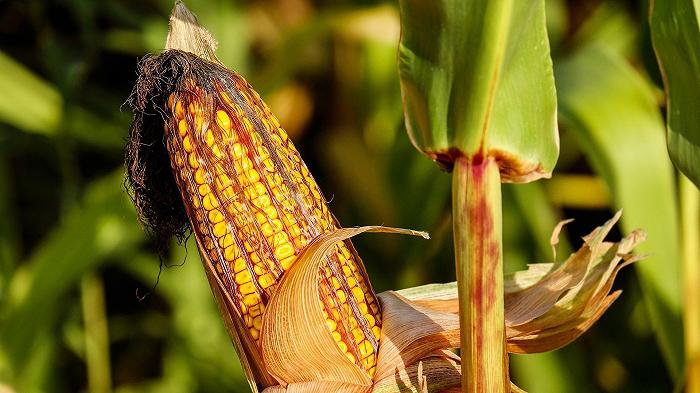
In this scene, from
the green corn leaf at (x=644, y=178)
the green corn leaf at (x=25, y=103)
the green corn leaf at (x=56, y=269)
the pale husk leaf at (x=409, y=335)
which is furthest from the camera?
the green corn leaf at (x=25, y=103)

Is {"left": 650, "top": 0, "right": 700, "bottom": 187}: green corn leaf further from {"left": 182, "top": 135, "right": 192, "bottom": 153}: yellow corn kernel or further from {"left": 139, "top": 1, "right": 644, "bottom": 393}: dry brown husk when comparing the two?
{"left": 182, "top": 135, "right": 192, "bottom": 153}: yellow corn kernel

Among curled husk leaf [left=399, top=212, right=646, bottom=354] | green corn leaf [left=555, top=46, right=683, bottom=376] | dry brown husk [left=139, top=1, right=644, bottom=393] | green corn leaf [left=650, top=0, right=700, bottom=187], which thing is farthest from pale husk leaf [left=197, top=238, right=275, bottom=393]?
green corn leaf [left=555, top=46, right=683, bottom=376]

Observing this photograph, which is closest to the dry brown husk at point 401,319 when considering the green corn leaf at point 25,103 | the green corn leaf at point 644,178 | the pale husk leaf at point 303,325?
→ the pale husk leaf at point 303,325

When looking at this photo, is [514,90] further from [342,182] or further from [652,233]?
[342,182]

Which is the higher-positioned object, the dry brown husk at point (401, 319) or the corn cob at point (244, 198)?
the corn cob at point (244, 198)

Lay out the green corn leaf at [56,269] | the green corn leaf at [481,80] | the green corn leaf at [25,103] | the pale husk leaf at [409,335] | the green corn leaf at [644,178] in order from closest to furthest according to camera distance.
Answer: the green corn leaf at [481,80] < the pale husk leaf at [409,335] < the green corn leaf at [644,178] < the green corn leaf at [56,269] < the green corn leaf at [25,103]

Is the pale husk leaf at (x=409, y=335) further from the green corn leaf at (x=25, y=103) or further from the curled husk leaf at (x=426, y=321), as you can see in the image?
the green corn leaf at (x=25, y=103)

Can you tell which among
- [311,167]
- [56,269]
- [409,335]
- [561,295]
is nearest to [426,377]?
[409,335]

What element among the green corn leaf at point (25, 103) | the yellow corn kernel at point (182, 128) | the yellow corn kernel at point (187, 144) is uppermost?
the green corn leaf at point (25, 103)
